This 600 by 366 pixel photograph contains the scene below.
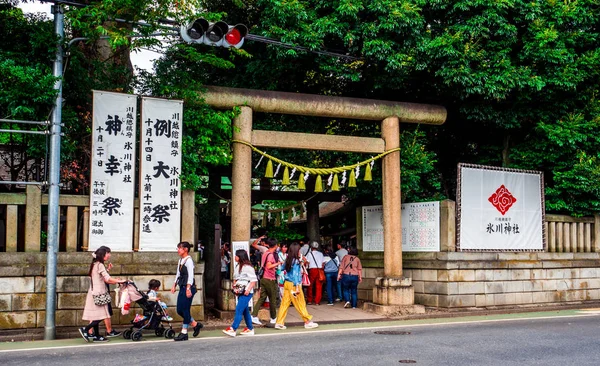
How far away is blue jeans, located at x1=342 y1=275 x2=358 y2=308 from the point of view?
1711cm

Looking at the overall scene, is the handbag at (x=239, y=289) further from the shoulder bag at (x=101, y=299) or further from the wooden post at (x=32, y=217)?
the wooden post at (x=32, y=217)

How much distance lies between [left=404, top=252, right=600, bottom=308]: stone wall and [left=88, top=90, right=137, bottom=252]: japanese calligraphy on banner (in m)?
8.11

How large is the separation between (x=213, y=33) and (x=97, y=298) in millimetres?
5246

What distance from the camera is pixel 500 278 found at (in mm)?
17281

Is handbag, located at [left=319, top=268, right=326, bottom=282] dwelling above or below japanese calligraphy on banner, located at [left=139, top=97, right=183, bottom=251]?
below

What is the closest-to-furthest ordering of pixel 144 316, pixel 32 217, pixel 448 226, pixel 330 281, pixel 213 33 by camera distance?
pixel 213 33 → pixel 144 316 → pixel 32 217 → pixel 448 226 → pixel 330 281

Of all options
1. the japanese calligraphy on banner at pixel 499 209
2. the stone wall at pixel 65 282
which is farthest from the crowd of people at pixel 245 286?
the japanese calligraphy on banner at pixel 499 209

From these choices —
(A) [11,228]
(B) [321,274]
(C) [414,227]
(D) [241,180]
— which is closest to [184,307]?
(A) [11,228]

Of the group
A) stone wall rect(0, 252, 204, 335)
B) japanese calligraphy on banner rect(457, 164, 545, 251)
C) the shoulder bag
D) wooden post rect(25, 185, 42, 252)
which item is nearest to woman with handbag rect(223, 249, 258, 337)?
stone wall rect(0, 252, 204, 335)

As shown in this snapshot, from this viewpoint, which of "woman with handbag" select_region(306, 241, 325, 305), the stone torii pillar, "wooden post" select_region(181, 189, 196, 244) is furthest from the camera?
"woman with handbag" select_region(306, 241, 325, 305)

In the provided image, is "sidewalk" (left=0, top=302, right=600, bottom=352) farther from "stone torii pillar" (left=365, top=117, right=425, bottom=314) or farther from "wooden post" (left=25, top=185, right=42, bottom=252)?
"wooden post" (left=25, top=185, right=42, bottom=252)

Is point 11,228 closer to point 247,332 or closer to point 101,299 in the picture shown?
point 101,299

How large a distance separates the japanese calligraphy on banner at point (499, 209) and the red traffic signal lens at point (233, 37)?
320 inches

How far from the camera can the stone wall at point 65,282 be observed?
12.0 m
